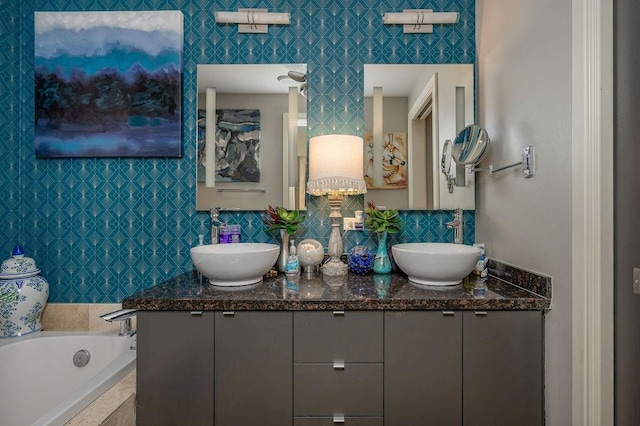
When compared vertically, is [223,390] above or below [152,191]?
below

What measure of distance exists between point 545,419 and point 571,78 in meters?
1.22

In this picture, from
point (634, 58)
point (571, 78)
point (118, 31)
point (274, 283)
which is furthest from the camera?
point (118, 31)

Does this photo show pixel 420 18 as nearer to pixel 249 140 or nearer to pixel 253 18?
pixel 253 18

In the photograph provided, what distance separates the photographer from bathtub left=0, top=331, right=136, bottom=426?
4.89 feet

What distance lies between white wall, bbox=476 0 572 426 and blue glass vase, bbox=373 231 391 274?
532mm

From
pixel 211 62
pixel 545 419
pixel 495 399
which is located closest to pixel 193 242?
pixel 211 62

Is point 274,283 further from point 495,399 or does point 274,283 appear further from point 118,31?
point 118,31

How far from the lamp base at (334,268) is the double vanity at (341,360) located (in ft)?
1.34

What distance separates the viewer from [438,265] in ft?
4.22

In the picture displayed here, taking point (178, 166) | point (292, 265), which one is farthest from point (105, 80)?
point (292, 265)

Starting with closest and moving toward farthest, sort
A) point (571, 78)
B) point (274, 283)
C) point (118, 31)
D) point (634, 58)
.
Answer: point (634, 58) → point (571, 78) → point (274, 283) → point (118, 31)

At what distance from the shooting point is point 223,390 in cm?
117

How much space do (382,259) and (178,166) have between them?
1242mm

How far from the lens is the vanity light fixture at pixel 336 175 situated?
1629 mm
